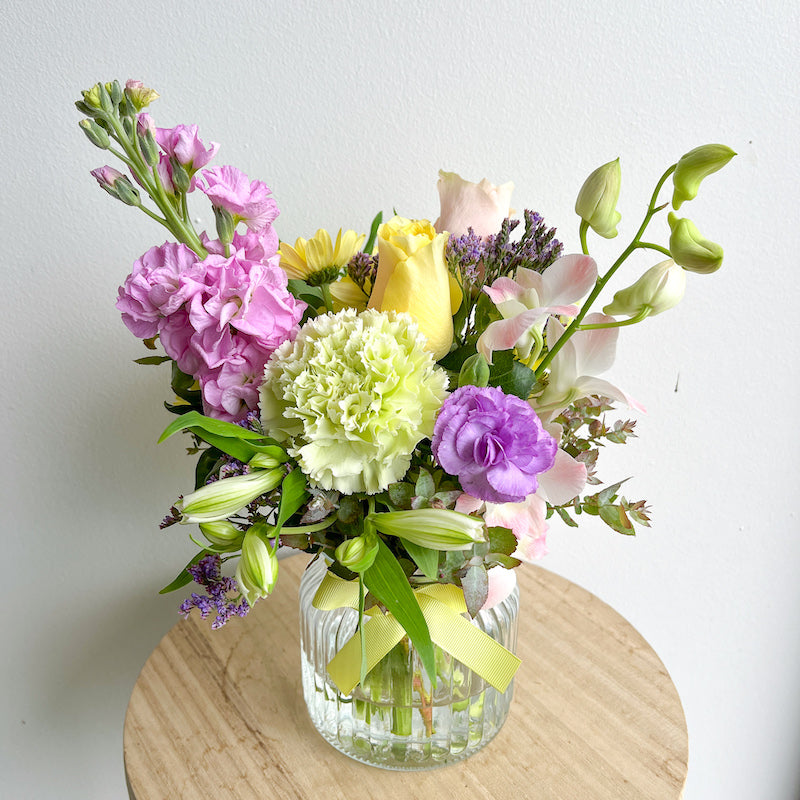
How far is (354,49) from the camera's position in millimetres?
798

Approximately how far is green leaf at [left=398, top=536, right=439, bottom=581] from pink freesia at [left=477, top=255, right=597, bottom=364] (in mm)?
149

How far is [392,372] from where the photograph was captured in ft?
1.64

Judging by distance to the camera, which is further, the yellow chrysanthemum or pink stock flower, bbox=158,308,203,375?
the yellow chrysanthemum

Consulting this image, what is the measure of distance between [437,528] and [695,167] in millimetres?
290

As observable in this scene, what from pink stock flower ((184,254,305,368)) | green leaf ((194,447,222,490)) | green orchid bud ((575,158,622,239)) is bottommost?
green leaf ((194,447,222,490))

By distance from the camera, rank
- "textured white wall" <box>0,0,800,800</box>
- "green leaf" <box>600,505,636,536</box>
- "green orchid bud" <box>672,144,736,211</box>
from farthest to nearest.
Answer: "textured white wall" <box>0,0,800,800</box> → "green leaf" <box>600,505,636,536</box> → "green orchid bud" <box>672,144,736,211</box>

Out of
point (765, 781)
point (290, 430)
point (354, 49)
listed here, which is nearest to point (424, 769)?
point (290, 430)

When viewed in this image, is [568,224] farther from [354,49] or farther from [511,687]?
[511,687]

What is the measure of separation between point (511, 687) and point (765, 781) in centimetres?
80

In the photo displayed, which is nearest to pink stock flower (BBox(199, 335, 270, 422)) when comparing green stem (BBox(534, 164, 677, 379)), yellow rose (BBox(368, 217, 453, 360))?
yellow rose (BBox(368, 217, 453, 360))

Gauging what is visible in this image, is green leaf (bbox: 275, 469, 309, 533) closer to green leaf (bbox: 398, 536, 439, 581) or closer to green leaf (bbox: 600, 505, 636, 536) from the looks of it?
green leaf (bbox: 398, 536, 439, 581)

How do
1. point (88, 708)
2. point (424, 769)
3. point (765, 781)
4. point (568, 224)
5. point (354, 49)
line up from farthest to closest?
point (765, 781)
point (88, 708)
point (568, 224)
point (354, 49)
point (424, 769)

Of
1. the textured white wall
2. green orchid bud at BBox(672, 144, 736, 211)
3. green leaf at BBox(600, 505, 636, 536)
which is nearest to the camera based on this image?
green orchid bud at BBox(672, 144, 736, 211)

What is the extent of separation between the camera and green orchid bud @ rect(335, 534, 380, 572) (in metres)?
0.52
